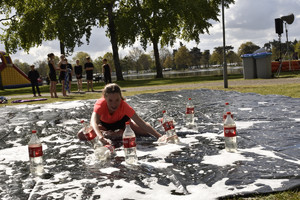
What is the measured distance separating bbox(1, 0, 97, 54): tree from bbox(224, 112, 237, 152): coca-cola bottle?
27.1 m

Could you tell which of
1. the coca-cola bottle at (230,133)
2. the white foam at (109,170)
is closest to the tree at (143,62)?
the coca-cola bottle at (230,133)

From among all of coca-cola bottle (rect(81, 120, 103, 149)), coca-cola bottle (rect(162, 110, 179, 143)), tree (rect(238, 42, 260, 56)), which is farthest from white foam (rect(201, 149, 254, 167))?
tree (rect(238, 42, 260, 56))

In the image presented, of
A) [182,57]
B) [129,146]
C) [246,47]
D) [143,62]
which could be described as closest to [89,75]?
[129,146]

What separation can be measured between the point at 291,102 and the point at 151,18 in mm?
22394

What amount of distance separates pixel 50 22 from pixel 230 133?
30.1m

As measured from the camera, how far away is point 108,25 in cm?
3253

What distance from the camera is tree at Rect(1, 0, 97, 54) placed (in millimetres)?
29344

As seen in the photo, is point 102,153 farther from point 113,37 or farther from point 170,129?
point 113,37

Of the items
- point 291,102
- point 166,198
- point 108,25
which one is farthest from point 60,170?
point 108,25

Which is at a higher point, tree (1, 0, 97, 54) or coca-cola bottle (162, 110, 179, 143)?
tree (1, 0, 97, 54)

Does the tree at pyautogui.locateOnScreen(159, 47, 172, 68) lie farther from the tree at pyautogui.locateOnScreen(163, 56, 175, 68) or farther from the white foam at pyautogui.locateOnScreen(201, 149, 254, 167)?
the white foam at pyautogui.locateOnScreen(201, 149, 254, 167)

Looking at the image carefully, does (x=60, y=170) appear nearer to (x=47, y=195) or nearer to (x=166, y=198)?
(x=47, y=195)

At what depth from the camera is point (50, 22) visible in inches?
1223

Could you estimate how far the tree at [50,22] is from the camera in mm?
29344
